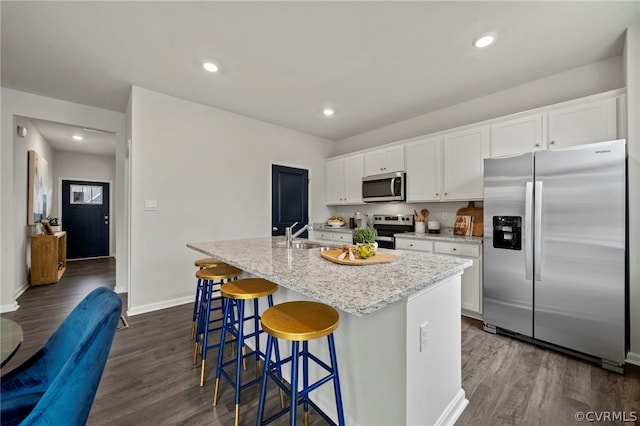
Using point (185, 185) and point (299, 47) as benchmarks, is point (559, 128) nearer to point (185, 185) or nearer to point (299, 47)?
point (299, 47)

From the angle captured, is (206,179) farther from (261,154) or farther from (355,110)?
(355,110)

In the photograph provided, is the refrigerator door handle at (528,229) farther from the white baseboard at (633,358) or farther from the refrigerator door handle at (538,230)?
the white baseboard at (633,358)

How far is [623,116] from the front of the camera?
2250mm

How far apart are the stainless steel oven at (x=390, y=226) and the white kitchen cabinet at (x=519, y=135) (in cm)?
146

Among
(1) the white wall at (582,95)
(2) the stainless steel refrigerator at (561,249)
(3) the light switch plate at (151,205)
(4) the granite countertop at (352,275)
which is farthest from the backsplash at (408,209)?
(3) the light switch plate at (151,205)

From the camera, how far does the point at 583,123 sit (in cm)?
244

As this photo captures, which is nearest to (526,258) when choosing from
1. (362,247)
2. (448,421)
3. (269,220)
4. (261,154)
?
(448,421)

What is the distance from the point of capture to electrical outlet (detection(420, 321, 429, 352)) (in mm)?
1241

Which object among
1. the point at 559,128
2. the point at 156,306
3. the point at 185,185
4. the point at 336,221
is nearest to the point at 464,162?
the point at 559,128

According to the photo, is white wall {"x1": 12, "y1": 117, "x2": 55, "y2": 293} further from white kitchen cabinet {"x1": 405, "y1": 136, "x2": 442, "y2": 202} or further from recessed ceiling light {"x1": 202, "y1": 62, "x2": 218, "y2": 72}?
white kitchen cabinet {"x1": 405, "y1": 136, "x2": 442, "y2": 202}

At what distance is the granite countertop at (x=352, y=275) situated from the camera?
944 millimetres

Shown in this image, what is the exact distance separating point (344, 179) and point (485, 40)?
2.90 m

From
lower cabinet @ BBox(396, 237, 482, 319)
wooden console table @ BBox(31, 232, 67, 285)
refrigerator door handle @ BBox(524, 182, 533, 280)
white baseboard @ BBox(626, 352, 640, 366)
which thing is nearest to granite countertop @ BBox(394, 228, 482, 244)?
lower cabinet @ BBox(396, 237, 482, 319)

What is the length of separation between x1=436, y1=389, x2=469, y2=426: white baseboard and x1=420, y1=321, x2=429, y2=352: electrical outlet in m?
0.50
